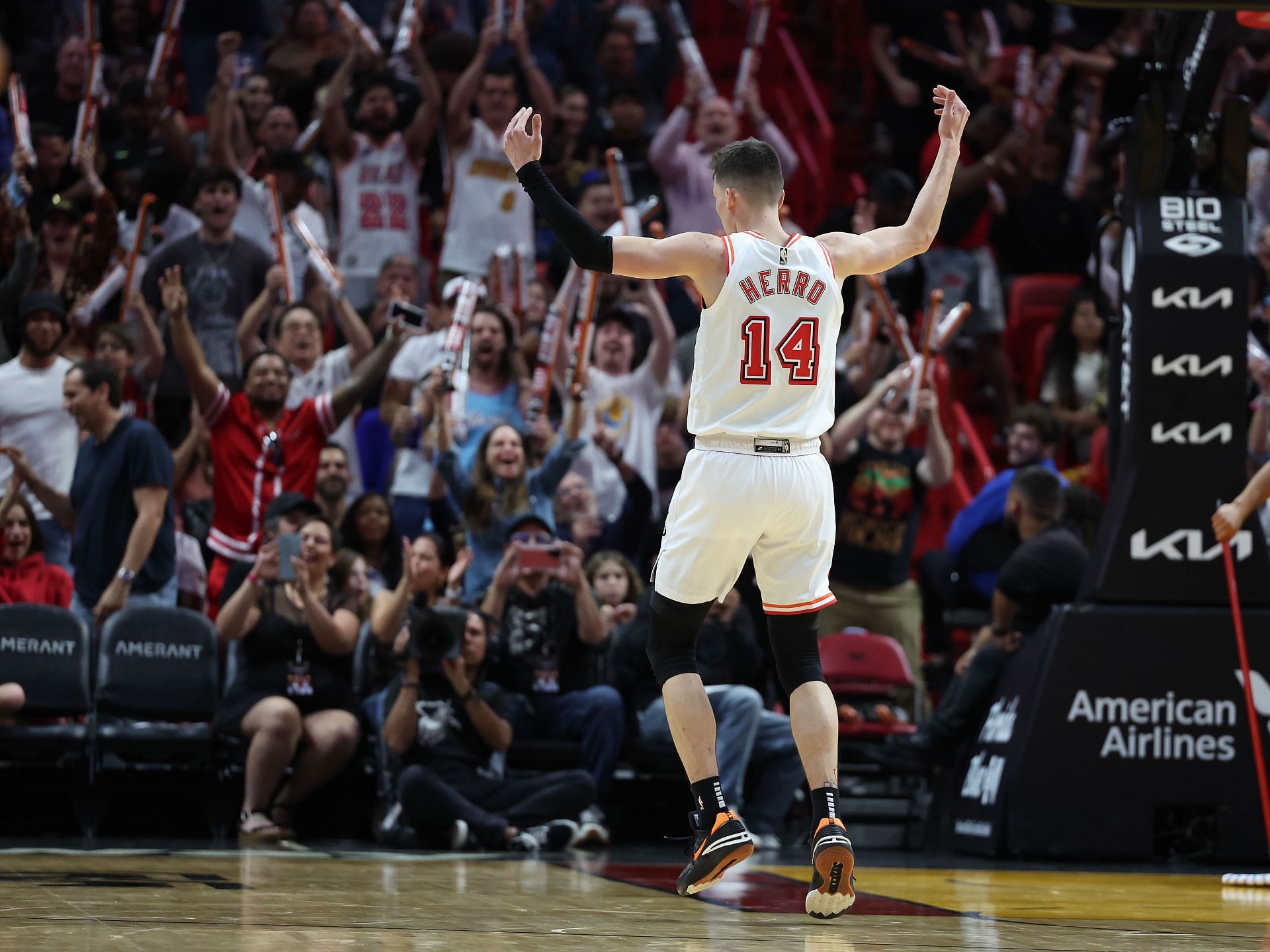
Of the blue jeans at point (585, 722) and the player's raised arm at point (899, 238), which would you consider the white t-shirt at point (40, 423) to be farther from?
the player's raised arm at point (899, 238)

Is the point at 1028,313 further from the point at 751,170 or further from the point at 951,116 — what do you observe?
the point at 751,170

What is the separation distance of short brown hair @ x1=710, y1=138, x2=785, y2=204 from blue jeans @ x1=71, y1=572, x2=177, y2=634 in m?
5.18

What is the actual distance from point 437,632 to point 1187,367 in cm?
391

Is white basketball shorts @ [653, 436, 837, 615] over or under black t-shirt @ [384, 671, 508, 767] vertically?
over

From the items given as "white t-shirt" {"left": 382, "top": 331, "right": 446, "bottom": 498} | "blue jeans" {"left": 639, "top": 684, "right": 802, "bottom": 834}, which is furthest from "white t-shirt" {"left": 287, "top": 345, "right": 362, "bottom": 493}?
"blue jeans" {"left": 639, "top": 684, "right": 802, "bottom": 834}

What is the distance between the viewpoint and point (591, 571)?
399 inches

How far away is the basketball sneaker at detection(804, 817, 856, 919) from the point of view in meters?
5.25

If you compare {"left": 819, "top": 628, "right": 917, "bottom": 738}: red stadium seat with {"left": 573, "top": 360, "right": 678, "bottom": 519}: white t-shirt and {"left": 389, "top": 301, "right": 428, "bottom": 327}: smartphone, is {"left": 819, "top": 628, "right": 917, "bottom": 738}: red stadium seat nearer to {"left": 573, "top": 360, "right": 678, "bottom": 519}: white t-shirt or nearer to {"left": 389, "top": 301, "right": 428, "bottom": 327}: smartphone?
{"left": 573, "top": 360, "right": 678, "bottom": 519}: white t-shirt

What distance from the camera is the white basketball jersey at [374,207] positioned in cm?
1302

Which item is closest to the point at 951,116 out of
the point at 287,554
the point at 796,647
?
the point at 796,647

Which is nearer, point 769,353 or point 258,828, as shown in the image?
point 769,353

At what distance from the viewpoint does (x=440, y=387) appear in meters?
9.98

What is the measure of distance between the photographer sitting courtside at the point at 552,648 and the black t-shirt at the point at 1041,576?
7.15 feet

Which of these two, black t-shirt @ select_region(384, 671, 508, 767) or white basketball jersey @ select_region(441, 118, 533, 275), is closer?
black t-shirt @ select_region(384, 671, 508, 767)
